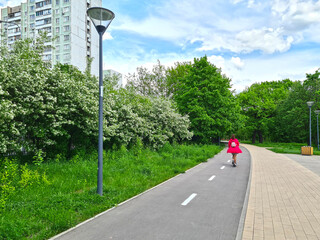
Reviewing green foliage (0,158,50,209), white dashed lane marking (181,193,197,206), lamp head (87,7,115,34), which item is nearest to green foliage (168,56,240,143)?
white dashed lane marking (181,193,197,206)

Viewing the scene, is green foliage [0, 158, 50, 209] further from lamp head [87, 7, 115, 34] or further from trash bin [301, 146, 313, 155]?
trash bin [301, 146, 313, 155]

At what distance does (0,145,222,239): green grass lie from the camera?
4.32 metres

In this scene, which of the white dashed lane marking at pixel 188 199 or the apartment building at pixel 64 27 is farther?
the apartment building at pixel 64 27

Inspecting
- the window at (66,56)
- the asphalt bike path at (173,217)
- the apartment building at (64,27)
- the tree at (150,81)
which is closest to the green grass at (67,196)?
the asphalt bike path at (173,217)

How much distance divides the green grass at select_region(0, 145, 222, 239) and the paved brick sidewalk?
336 cm

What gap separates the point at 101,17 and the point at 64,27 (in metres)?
47.1

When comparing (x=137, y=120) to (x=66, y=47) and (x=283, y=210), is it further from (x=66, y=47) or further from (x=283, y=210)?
(x=66, y=47)

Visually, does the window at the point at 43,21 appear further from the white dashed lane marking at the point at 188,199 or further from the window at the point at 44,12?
the white dashed lane marking at the point at 188,199

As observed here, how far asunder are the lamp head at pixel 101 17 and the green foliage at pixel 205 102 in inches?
808

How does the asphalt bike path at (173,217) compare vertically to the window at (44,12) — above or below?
below

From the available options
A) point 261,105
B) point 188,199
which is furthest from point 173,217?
point 261,105

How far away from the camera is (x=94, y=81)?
40.1ft

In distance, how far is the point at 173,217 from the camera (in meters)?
5.06

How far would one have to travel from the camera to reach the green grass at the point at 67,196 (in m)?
4.32
